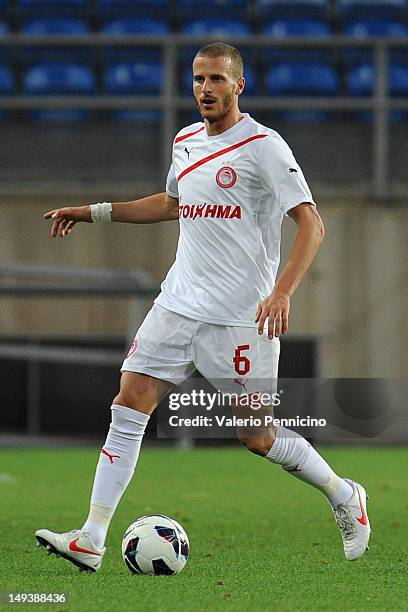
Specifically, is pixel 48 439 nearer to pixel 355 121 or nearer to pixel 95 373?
pixel 95 373

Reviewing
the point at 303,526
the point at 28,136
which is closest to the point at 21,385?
the point at 28,136

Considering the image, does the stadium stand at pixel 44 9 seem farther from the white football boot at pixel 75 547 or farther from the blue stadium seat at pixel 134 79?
the white football boot at pixel 75 547

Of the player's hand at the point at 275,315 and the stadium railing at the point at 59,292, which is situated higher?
the player's hand at the point at 275,315

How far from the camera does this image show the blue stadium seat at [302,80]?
509 inches

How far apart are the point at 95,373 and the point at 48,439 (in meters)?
0.80

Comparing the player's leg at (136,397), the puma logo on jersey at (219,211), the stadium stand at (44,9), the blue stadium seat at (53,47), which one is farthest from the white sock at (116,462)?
the stadium stand at (44,9)

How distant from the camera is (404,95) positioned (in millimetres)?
13094

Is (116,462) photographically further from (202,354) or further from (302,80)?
(302,80)

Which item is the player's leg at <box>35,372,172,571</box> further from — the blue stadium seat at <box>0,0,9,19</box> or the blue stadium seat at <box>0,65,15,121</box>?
the blue stadium seat at <box>0,0,9,19</box>

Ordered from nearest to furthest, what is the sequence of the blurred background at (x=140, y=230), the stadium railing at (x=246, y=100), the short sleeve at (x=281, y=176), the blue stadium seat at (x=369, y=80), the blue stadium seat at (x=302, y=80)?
the short sleeve at (x=281, y=176)
the stadium railing at (x=246, y=100)
the blurred background at (x=140, y=230)
the blue stadium seat at (x=302, y=80)
the blue stadium seat at (x=369, y=80)

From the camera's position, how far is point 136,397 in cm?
521

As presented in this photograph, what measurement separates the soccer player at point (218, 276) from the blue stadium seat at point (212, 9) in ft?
28.9

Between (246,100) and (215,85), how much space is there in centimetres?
684

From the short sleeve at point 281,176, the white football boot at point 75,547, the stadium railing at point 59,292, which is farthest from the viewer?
the stadium railing at point 59,292
